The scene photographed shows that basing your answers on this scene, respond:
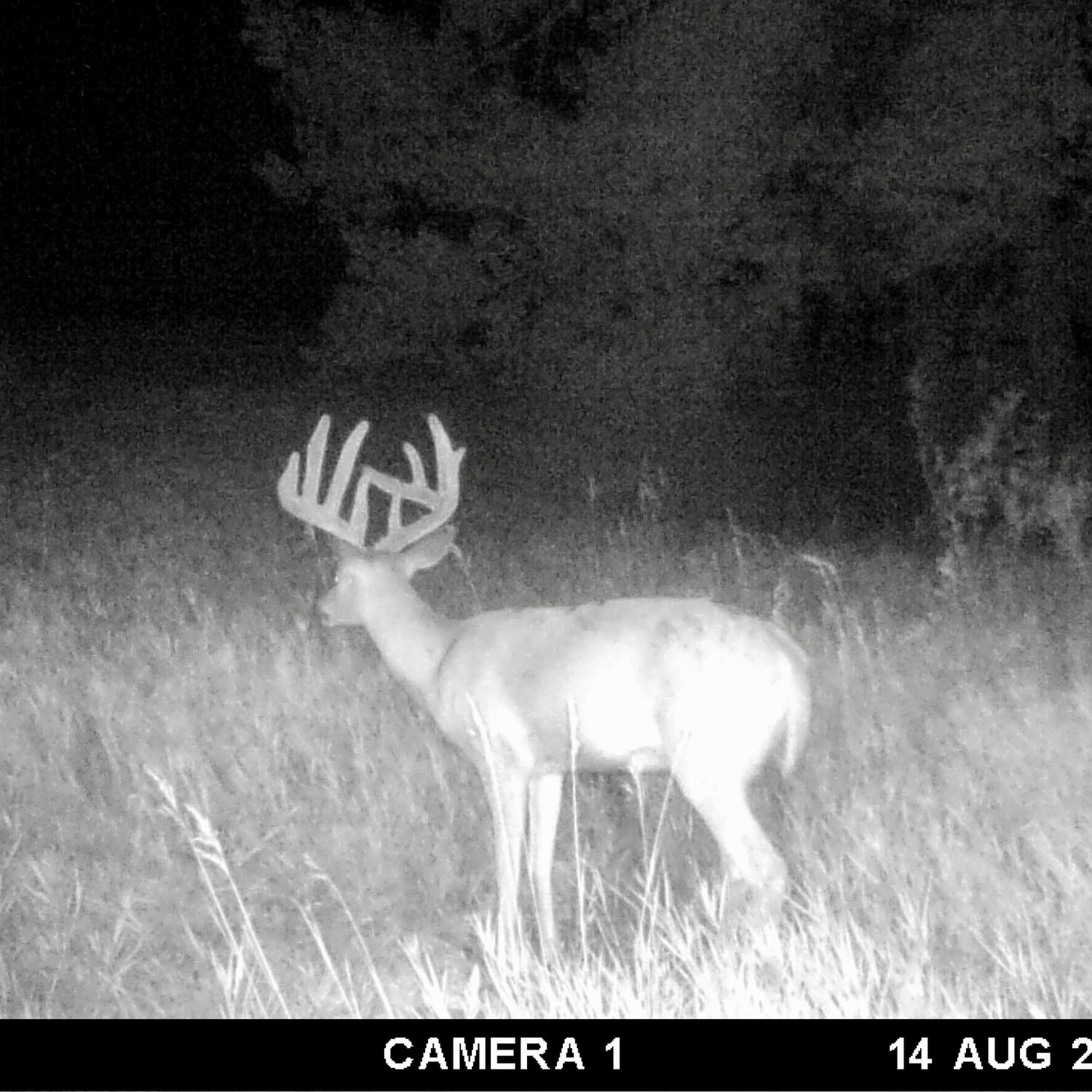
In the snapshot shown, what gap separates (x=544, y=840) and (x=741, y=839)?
68cm

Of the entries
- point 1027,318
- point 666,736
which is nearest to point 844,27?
point 1027,318

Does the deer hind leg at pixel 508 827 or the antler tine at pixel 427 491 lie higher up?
the antler tine at pixel 427 491

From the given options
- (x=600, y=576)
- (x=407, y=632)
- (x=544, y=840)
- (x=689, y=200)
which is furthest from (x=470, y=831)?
(x=689, y=200)

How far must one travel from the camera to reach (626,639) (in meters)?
5.36

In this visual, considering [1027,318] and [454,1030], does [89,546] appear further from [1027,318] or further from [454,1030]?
[454,1030]

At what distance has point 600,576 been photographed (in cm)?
947

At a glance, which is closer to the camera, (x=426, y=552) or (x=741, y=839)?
(x=741, y=839)

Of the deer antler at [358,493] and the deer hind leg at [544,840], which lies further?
the deer antler at [358,493]

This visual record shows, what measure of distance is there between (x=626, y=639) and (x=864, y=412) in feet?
56.3

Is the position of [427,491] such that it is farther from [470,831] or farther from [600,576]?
[600,576]

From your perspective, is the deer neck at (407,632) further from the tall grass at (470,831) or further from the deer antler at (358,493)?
the tall grass at (470,831)

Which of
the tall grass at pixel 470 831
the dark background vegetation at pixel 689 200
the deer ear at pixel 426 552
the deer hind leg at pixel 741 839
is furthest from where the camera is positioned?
the dark background vegetation at pixel 689 200

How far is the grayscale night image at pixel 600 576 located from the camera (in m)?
4.58

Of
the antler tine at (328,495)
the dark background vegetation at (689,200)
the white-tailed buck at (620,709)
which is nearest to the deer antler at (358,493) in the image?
the antler tine at (328,495)
